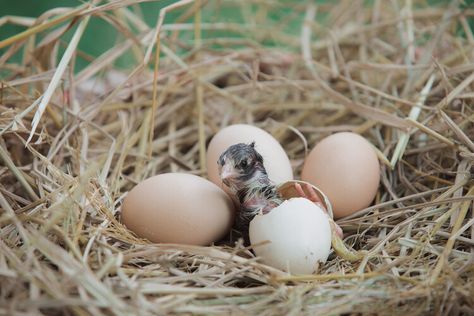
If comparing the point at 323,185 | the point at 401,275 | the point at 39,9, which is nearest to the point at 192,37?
the point at 39,9

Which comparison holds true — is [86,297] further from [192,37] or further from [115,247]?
[192,37]

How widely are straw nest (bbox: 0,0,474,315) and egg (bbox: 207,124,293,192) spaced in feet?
0.58

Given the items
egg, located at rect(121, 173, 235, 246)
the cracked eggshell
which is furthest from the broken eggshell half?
egg, located at rect(121, 173, 235, 246)

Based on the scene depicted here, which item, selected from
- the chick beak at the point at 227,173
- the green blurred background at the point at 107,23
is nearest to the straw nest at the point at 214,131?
the green blurred background at the point at 107,23

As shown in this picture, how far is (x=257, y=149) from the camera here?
4.58ft

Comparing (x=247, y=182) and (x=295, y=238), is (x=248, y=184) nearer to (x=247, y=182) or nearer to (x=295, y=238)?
(x=247, y=182)

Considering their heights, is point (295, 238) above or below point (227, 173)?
below

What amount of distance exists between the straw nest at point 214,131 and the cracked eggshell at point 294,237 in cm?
5

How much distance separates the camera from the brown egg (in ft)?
4.46

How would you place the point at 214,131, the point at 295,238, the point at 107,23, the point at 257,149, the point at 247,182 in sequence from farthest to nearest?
the point at 107,23 → the point at 214,131 → the point at 257,149 → the point at 247,182 → the point at 295,238

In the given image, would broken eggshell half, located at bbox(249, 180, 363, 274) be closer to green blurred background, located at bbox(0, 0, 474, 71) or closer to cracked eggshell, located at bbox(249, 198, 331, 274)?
cracked eggshell, located at bbox(249, 198, 331, 274)

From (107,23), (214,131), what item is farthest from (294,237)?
(107,23)

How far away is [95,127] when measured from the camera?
162 cm

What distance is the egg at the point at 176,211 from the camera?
4.02ft
